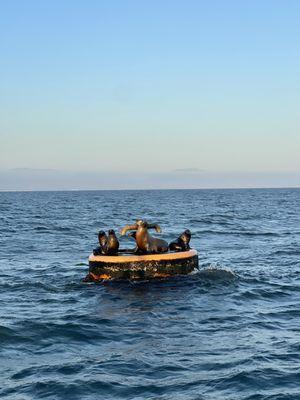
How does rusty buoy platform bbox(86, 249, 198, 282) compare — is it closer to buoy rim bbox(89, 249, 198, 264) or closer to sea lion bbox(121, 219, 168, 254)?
buoy rim bbox(89, 249, 198, 264)

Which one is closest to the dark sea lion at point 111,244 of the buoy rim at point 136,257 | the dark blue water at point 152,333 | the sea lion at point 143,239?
the sea lion at point 143,239

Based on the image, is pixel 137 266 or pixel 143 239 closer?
pixel 137 266

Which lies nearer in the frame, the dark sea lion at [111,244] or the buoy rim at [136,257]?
the buoy rim at [136,257]

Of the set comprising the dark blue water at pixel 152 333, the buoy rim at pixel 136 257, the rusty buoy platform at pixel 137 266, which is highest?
the buoy rim at pixel 136 257

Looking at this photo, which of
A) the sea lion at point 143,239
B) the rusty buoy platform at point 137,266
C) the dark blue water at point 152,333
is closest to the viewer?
the dark blue water at point 152,333

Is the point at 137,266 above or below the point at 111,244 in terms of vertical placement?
below

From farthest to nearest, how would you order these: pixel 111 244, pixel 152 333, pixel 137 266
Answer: pixel 111 244
pixel 137 266
pixel 152 333

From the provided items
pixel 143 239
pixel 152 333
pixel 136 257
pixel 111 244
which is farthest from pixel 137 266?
pixel 152 333

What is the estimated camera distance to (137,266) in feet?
65.8

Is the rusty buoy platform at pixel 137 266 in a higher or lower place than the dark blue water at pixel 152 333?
higher

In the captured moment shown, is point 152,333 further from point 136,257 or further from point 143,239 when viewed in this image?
point 143,239

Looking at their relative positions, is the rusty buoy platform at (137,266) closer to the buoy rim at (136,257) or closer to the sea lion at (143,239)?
the buoy rim at (136,257)

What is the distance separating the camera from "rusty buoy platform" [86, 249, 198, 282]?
20062 mm

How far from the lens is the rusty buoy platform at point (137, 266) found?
20.1 meters
